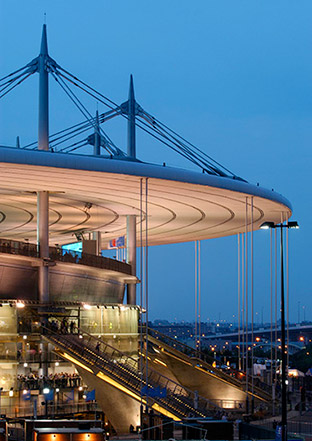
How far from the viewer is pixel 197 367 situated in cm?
5434

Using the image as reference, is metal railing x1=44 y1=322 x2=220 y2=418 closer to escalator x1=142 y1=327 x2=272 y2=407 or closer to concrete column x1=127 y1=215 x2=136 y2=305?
escalator x1=142 y1=327 x2=272 y2=407

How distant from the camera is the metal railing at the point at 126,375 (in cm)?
3903

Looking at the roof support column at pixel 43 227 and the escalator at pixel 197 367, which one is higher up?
the roof support column at pixel 43 227

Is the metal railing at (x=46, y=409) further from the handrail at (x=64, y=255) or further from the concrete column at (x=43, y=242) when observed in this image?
the handrail at (x=64, y=255)

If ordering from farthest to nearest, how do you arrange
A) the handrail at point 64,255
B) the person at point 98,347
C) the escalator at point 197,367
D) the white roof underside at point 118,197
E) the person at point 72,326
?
the escalator at point 197,367 < the person at point 72,326 < the person at point 98,347 < the handrail at point 64,255 < the white roof underside at point 118,197

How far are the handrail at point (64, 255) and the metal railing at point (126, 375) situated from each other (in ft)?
14.3

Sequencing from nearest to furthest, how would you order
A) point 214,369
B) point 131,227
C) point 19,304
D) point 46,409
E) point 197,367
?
1. point 46,409
2. point 19,304
3. point 197,367
4. point 214,369
5. point 131,227

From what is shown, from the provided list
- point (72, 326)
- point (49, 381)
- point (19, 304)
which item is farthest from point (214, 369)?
point (19, 304)

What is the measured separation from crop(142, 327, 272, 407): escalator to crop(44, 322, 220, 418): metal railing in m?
6.27

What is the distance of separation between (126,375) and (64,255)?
9.08 m

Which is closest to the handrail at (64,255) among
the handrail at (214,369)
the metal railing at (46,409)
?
the metal railing at (46,409)

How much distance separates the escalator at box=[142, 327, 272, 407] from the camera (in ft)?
167

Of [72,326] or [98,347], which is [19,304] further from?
[98,347]

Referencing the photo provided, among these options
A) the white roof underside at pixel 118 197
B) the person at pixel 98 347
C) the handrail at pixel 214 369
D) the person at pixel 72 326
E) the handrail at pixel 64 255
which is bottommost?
the handrail at pixel 214 369
